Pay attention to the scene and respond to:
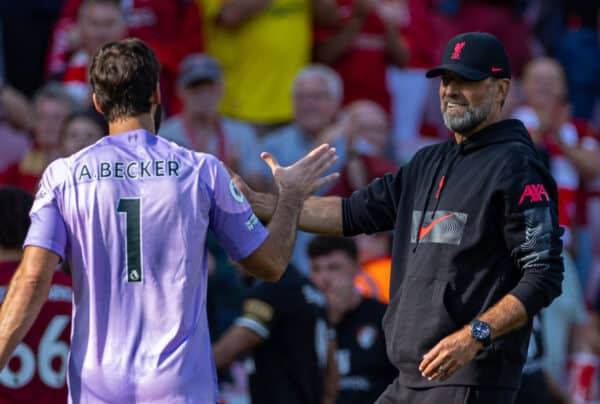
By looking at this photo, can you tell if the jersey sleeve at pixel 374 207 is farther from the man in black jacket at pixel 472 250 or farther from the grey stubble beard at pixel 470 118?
the grey stubble beard at pixel 470 118

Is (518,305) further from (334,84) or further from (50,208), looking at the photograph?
(334,84)

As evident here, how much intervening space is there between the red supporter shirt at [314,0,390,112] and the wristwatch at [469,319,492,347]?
23.5ft

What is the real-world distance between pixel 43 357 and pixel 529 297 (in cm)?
252

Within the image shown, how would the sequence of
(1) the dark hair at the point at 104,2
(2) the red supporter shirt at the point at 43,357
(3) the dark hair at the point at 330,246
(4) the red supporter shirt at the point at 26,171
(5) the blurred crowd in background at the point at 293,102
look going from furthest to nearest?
1. (1) the dark hair at the point at 104,2
2. (5) the blurred crowd in background at the point at 293,102
3. (4) the red supporter shirt at the point at 26,171
4. (3) the dark hair at the point at 330,246
5. (2) the red supporter shirt at the point at 43,357

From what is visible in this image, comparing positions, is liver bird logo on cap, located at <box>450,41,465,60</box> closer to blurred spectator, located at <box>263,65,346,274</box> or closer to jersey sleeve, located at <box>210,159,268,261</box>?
jersey sleeve, located at <box>210,159,268,261</box>

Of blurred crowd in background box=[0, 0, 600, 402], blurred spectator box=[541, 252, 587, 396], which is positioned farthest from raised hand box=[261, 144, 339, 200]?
blurred spectator box=[541, 252, 587, 396]

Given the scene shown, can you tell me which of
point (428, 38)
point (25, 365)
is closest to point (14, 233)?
point (25, 365)

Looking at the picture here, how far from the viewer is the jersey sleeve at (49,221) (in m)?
5.25

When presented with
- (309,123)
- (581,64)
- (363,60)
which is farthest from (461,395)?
(581,64)

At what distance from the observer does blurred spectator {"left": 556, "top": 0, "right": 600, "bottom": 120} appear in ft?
46.8

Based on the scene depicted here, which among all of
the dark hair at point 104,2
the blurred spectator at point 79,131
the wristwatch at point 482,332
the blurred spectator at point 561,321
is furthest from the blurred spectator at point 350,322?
the wristwatch at point 482,332

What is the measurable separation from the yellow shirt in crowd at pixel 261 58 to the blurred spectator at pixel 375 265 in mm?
1789

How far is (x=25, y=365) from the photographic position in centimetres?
669

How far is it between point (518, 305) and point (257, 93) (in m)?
6.53
